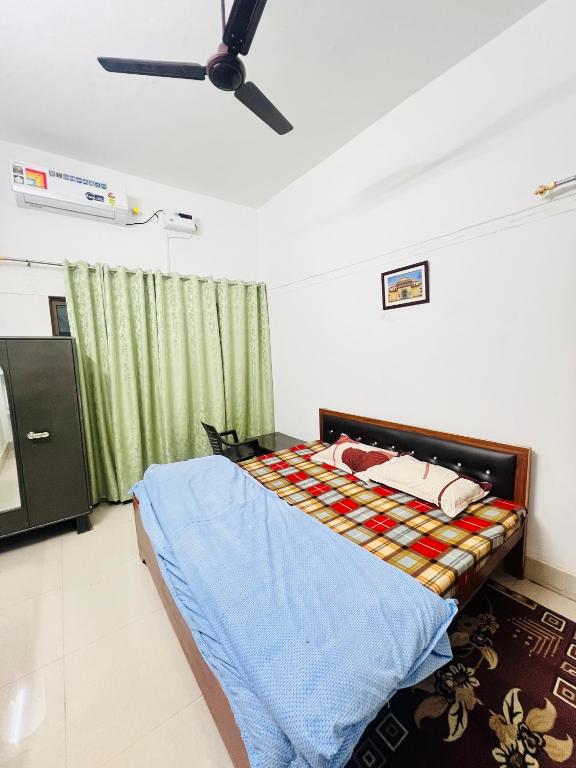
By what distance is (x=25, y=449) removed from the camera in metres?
2.34

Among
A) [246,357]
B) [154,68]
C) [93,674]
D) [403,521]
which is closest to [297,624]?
[403,521]

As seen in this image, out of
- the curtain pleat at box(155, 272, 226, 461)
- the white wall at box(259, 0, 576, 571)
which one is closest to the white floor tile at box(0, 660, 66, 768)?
the curtain pleat at box(155, 272, 226, 461)

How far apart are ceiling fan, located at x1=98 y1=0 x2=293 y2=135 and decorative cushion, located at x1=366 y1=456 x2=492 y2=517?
7.36ft

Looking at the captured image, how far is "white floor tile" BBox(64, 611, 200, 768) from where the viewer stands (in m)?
1.22

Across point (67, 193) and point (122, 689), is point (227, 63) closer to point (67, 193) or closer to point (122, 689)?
point (67, 193)

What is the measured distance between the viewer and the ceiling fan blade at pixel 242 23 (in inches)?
40.4

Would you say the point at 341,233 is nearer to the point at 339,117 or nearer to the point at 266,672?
the point at 339,117

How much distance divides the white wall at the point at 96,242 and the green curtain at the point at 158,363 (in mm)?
207

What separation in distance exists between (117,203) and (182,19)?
1.52 metres

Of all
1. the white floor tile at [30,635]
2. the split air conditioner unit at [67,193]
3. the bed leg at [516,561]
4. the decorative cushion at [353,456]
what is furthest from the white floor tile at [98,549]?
the split air conditioner unit at [67,193]

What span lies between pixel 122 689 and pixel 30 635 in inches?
28.1

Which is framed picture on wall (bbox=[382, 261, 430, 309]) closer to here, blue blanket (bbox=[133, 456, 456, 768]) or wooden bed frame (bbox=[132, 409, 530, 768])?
wooden bed frame (bbox=[132, 409, 530, 768])

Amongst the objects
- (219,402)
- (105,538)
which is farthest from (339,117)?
(105,538)

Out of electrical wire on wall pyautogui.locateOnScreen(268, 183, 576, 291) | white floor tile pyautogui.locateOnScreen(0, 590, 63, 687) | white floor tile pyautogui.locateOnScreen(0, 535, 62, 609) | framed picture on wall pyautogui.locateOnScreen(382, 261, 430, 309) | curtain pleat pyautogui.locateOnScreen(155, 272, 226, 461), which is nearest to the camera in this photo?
white floor tile pyautogui.locateOnScreen(0, 590, 63, 687)
